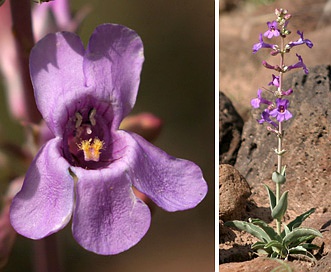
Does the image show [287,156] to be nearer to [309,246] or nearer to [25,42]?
[309,246]

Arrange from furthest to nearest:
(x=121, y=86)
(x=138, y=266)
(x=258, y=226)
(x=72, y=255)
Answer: (x=258, y=226)
(x=138, y=266)
(x=72, y=255)
(x=121, y=86)

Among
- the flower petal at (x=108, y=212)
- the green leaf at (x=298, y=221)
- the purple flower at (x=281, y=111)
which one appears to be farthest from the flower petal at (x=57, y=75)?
the green leaf at (x=298, y=221)

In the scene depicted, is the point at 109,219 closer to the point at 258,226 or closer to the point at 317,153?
the point at 258,226

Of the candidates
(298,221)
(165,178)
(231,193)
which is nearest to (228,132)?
(231,193)

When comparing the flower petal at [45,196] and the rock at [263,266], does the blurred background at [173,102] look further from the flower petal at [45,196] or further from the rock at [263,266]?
the flower petal at [45,196]

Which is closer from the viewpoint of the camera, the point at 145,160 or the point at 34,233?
the point at 34,233

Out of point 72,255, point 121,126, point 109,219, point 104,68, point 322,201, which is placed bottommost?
point 322,201

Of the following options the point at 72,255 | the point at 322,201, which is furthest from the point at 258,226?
the point at 72,255

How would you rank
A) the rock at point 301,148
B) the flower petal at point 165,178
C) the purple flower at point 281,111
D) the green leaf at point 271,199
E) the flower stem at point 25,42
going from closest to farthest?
the flower stem at point 25,42 → the flower petal at point 165,178 → the purple flower at point 281,111 → the green leaf at point 271,199 → the rock at point 301,148
